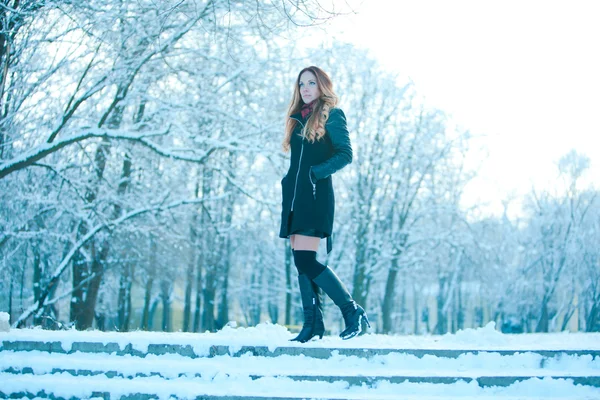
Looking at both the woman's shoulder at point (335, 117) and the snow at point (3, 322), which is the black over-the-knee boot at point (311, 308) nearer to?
the woman's shoulder at point (335, 117)

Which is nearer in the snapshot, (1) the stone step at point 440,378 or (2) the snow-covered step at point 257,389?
(2) the snow-covered step at point 257,389

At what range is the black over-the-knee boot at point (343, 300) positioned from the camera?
13.3ft

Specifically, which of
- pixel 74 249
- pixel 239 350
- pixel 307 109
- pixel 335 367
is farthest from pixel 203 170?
pixel 335 367

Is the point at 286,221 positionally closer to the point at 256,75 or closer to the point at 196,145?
the point at 256,75

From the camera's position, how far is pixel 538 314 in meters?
28.3

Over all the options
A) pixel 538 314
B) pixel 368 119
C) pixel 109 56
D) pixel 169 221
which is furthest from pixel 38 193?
pixel 538 314

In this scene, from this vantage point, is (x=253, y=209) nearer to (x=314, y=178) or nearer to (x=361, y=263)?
(x=361, y=263)

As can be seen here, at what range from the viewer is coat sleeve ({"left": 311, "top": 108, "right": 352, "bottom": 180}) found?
397cm

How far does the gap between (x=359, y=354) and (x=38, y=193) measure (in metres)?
10.2

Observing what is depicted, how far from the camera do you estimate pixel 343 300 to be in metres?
4.07

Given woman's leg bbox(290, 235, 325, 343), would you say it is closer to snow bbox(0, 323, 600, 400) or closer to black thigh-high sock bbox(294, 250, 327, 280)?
black thigh-high sock bbox(294, 250, 327, 280)

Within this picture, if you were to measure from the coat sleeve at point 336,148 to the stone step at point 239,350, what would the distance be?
127 cm

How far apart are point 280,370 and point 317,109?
200cm

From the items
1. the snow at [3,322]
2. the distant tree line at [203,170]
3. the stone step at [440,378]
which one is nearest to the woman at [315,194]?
the stone step at [440,378]
